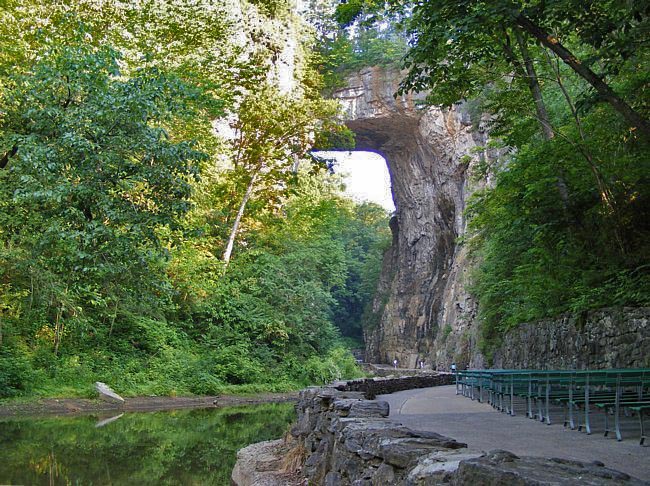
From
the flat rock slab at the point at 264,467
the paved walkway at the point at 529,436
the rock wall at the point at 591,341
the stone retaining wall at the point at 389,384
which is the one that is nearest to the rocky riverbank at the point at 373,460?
the flat rock slab at the point at 264,467

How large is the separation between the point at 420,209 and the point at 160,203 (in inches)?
1574

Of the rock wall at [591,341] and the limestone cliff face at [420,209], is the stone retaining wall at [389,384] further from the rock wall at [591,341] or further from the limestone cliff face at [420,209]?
the limestone cliff face at [420,209]

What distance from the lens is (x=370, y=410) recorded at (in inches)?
257

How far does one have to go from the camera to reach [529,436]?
24.1 feet

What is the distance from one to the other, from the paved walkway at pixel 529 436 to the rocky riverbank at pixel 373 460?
54.3 inches

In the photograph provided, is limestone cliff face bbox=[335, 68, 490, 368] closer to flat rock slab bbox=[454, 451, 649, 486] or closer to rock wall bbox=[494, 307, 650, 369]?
rock wall bbox=[494, 307, 650, 369]

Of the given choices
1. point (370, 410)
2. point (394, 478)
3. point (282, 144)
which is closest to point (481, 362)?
point (282, 144)

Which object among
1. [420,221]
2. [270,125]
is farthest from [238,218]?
[420,221]

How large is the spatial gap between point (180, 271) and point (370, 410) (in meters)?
19.9

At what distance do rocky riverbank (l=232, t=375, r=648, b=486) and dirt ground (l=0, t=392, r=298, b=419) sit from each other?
833 centimetres

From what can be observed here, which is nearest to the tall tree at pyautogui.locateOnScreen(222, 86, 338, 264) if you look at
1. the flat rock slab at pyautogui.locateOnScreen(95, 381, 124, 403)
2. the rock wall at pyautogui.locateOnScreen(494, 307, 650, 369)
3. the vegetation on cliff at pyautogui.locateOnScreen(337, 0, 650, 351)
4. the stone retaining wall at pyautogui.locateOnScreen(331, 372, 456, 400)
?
the stone retaining wall at pyautogui.locateOnScreen(331, 372, 456, 400)

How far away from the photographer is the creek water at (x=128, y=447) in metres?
9.27

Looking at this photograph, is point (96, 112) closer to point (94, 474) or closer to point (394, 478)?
point (94, 474)

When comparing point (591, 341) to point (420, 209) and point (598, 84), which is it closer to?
point (598, 84)
